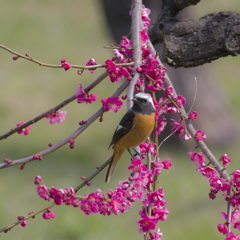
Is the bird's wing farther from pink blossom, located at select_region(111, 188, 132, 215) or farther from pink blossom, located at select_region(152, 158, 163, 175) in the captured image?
pink blossom, located at select_region(111, 188, 132, 215)

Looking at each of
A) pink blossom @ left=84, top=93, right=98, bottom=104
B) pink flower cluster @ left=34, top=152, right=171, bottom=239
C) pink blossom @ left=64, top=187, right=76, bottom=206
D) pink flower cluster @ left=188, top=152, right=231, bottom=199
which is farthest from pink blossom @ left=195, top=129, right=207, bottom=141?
pink blossom @ left=64, top=187, right=76, bottom=206

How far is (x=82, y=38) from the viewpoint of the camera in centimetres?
1267

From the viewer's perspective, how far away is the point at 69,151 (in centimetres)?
687

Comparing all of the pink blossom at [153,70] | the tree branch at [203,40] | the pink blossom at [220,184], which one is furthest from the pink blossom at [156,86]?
the tree branch at [203,40]

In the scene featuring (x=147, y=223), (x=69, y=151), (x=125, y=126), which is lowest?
(x=69, y=151)

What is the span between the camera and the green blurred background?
495cm

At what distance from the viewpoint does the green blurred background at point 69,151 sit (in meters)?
4.95

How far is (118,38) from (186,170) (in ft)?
7.38

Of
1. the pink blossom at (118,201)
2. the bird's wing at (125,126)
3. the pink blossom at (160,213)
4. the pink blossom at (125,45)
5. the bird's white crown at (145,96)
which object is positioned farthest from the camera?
the bird's wing at (125,126)

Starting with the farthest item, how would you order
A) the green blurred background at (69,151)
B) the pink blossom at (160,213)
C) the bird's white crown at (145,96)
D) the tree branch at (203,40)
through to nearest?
the green blurred background at (69,151)
the tree branch at (203,40)
the bird's white crown at (145,96)
the pink blossom at (160,213)

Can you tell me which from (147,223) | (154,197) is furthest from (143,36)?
(147,223)

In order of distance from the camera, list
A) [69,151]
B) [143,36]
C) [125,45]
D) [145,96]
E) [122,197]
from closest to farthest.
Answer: [122,197], [145,96], [125,45], [143,36], [69,151]

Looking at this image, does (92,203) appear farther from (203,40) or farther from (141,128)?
(203,40)

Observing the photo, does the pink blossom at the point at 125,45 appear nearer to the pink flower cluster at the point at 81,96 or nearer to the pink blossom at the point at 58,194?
the pink flower cluster at the point at 81,96
